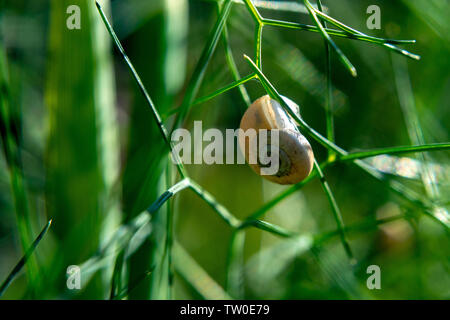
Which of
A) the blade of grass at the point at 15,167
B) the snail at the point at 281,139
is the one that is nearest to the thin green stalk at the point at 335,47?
the snail at the point at 281,139

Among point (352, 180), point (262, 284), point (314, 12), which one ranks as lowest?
point (262, 284)

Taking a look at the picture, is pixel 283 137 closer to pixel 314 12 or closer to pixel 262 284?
pixel 314 12

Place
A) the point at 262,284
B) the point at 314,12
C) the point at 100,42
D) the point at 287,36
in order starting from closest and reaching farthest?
1. the point at 314,12
2. the point at 100,42
3. the point at 262,284
4. the point at 287,36

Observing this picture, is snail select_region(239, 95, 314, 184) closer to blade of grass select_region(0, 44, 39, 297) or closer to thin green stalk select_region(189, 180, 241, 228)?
thin green stalk select_region(189, 180, 241, 228)

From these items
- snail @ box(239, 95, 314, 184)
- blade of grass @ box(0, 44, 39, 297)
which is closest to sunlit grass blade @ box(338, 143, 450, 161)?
snail @ box(239, 95, 314, 184)

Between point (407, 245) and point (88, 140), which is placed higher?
point (88, 140)

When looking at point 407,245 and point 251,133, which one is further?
point 407,245

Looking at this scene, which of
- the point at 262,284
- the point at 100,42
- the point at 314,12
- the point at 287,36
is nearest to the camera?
the point at 314,12
